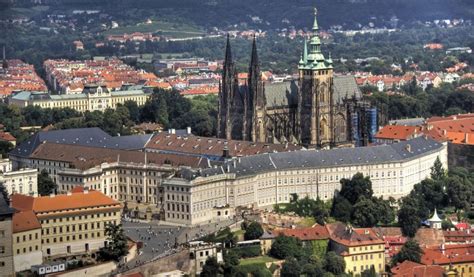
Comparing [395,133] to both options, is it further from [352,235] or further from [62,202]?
[62,202]

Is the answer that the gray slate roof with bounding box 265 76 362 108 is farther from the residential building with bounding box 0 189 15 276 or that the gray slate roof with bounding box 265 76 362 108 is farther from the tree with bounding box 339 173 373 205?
the residential building with bounding box 0 189 15 276

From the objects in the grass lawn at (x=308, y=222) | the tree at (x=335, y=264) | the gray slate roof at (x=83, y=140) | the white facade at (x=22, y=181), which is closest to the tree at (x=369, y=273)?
the tree at (x=335, y=264)

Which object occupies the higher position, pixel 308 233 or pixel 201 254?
pixel 308 233

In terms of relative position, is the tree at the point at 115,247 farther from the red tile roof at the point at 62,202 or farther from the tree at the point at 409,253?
the tree at the point at 409,253

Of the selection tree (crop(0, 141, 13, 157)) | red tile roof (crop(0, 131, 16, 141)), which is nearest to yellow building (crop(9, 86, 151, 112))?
red tile roof (crop(0, 131, 16, 141))

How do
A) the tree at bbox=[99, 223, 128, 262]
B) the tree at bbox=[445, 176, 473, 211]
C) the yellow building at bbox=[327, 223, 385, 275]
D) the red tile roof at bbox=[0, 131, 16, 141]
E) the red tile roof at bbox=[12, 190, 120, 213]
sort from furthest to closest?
the red tile roof at bbox=[0, 131, 16, 141] < the tree at bbox=[445, 176, 473, 211] < the yellow building at bbox=[327, 223, 385, 275] < the red tile roof at bbox=[12, 190, 120, 213] < the tree at bbox=[99, 223, 128, 262]

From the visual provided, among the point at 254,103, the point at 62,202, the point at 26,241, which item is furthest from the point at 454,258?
the point at 254,103
